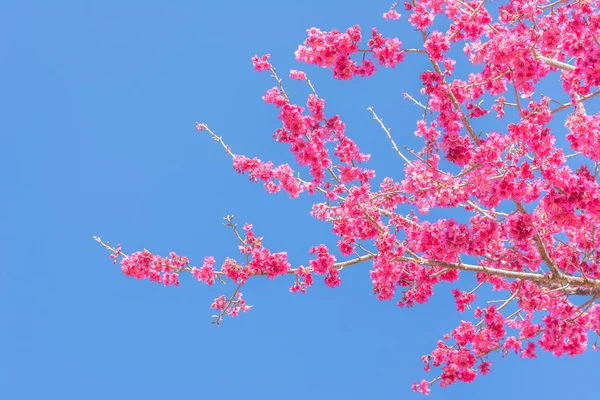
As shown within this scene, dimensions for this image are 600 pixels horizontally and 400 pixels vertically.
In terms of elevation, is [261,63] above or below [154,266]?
above

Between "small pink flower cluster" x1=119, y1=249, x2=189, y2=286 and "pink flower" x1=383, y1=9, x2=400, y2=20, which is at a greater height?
"pink flower" x1=383, y1=9, x2=400, y2=20

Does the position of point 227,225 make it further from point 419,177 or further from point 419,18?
point 419,18

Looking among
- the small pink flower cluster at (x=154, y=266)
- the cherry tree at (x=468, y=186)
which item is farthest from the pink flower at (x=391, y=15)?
the small pink flower cluster at (x=154, y=266)

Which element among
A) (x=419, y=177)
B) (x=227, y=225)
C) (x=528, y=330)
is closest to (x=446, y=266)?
(x=419, y=177)

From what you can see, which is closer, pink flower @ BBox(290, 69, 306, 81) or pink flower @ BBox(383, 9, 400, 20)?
pink flower @ BBox(383, 9, 400, 20)

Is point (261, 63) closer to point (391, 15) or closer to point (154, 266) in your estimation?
point (391, 15)

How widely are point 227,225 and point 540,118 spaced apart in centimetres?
415

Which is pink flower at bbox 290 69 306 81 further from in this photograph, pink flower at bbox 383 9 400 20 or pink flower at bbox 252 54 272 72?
pink flower at bbox 383 9 400 20

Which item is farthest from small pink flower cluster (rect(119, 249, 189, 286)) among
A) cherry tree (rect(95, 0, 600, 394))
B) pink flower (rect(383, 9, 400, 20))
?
pink flower (rect(383, 9, 400, 20))

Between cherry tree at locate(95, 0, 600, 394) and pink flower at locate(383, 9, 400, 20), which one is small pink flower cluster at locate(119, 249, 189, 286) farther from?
pink flower at locate(383, 9, 400, 20)

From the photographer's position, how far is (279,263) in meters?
7.78

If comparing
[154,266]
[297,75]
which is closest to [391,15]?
[297,75]

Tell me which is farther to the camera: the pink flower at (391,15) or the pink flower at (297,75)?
the pink flower at (297,75)

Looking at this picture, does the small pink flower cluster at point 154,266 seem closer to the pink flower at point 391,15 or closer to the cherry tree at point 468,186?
the cherry tree at point 468,186
